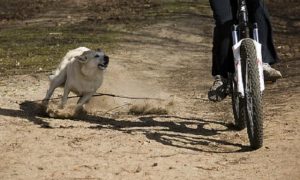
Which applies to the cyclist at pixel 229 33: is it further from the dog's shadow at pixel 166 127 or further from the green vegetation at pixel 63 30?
the green vegetation at pixel 63 30

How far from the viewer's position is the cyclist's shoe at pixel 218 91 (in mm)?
6188

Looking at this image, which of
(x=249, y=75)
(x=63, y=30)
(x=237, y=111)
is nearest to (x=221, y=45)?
(x=249, y=75)

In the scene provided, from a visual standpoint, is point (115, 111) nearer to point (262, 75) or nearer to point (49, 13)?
point (262, 75)

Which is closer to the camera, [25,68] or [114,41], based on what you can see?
[25,68]

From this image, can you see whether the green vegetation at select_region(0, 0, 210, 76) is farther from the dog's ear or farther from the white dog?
the dog's ear

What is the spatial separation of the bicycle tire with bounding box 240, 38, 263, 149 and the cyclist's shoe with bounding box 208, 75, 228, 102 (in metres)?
0.73

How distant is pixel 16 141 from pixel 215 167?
1842 mm

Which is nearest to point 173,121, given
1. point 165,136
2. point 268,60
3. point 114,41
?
point 165,136

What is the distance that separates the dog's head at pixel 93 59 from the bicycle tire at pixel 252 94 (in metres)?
2.48

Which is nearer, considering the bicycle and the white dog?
the bicycle

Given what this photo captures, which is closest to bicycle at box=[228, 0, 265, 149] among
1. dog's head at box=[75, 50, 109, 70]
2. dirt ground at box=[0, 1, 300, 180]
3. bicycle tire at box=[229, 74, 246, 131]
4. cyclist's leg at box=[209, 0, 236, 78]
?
cyclist's leg at box=[209, 0, 236, 78]

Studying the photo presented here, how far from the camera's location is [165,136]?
19.7 feet

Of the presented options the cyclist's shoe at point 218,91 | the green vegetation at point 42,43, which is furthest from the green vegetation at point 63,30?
the cyclist's shoe at point 218,91

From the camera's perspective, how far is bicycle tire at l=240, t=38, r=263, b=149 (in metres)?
5.23
